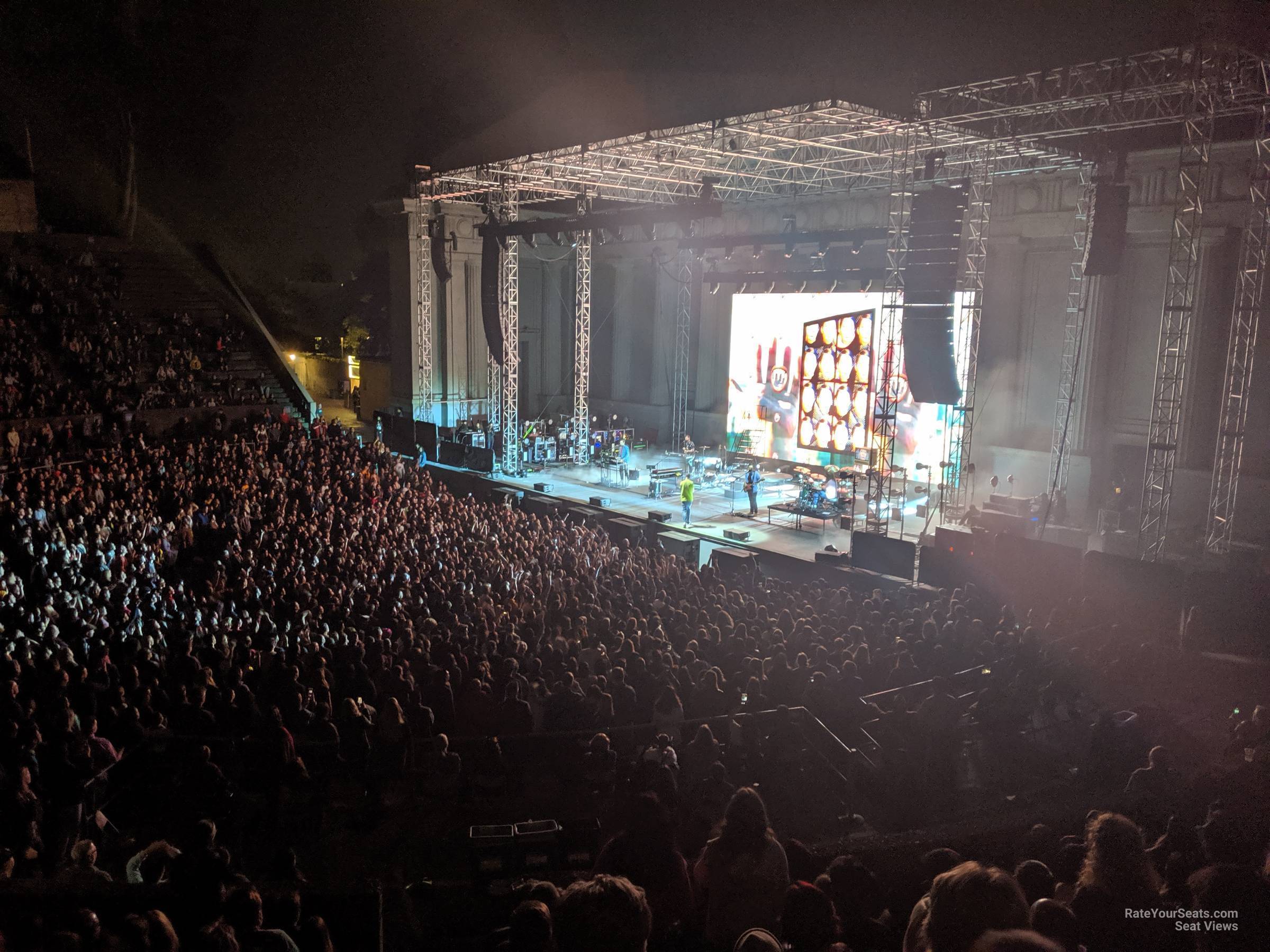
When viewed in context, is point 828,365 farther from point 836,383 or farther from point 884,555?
point 884,555

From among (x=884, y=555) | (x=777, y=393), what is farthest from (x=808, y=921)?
(x=777, y=393)

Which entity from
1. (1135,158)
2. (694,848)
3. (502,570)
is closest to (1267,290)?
(1135,158)

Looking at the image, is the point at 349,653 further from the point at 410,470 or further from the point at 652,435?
the point at 652,435

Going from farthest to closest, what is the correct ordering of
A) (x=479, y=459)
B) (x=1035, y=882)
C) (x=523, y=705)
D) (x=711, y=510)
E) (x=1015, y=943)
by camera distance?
(x=479, y=459) < (x=711, y=510) < (x=523, y=705) < (x=1035, y=882) < (x=1015, y=943)

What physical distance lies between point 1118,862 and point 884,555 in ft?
36.4

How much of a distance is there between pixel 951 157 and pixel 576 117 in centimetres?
973

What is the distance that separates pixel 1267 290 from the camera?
15.8 metres

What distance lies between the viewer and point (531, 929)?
2.76 meters

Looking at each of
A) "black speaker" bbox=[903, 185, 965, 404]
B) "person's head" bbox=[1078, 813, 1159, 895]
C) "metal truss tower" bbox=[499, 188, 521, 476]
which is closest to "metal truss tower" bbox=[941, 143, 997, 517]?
"black speaker" bbox=[903, 185, 965, 404]

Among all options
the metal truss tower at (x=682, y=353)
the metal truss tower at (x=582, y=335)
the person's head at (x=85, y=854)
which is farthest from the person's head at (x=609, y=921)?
the metal truss tower at (x=682, y=353)

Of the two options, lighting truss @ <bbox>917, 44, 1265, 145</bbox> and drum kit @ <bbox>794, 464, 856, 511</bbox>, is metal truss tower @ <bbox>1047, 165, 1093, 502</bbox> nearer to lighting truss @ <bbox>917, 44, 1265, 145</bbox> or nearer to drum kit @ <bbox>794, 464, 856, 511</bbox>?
lighting truss @ <bbox>917, 44, 1265, 145</bbox>

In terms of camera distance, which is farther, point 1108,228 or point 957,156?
point 957,156

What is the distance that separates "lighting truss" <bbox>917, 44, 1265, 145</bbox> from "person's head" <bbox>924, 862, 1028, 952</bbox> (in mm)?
12307

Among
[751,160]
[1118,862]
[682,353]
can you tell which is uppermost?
[751,160]
